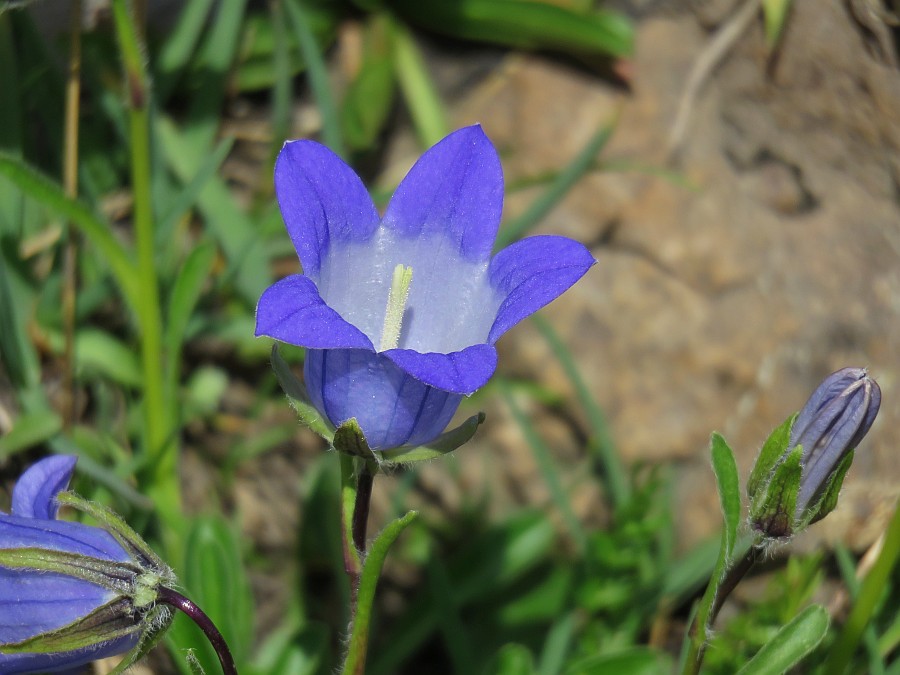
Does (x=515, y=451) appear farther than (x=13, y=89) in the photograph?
Yes

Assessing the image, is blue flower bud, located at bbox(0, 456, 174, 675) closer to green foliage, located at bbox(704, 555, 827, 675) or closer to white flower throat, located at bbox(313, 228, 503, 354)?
white flower throat, located at bbox(313, 228, 503, 354)

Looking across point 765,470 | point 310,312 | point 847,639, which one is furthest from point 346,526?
point 847,639

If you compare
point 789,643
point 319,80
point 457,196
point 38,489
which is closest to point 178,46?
point 319,80

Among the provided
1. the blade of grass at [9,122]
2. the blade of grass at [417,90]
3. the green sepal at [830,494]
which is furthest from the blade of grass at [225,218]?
the green sepal at [830,494]

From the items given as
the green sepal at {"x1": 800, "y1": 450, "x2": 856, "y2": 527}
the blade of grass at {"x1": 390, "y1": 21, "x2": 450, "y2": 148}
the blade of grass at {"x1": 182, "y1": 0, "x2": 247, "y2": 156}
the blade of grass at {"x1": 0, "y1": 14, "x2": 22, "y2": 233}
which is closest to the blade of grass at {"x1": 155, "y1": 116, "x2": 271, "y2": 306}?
the blade of grass at {"x1": 182, "y1": 0, "x2": 247, "y2": 156}

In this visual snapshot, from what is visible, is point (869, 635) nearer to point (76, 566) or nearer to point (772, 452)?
point (772, 452)

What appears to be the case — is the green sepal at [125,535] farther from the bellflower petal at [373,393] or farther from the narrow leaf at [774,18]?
the narrow leaf at [774,18]

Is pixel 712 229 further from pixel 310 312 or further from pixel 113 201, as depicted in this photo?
pixel 310 312
